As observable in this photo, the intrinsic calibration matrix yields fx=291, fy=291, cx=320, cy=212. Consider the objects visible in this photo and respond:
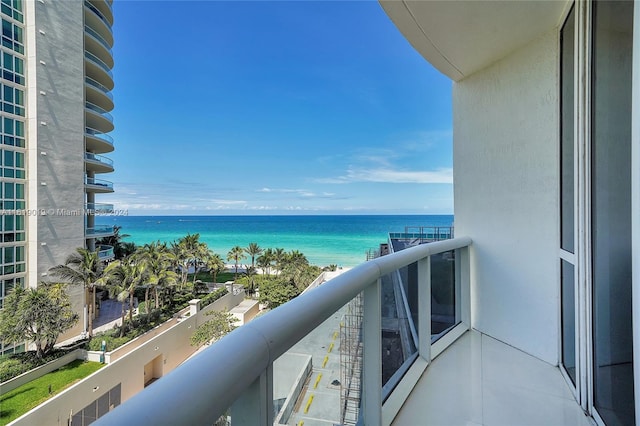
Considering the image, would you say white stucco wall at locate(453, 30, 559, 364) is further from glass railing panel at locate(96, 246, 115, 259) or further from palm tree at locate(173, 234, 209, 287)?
palm tree at locate(173, 234, 209, 287)

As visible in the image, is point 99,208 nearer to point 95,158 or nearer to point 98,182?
point 98,182

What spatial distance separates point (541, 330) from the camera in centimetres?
240

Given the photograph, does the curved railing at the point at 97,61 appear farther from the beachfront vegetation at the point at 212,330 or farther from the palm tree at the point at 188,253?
the beachfront vegetation at the point at 212,330

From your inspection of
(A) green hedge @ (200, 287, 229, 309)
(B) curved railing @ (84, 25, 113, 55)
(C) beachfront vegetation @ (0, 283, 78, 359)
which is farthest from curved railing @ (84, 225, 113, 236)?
(B) curved railing @ (84, 25, 113, 55)

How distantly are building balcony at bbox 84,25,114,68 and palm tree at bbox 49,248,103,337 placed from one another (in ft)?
39.3

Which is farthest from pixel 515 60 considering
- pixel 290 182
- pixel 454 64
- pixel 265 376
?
pixel 290 182

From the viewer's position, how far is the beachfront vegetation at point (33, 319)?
10.1m

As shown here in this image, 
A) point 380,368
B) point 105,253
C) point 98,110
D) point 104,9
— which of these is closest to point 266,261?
point 105,253

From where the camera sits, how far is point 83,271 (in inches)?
527

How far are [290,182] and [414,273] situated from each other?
193ft

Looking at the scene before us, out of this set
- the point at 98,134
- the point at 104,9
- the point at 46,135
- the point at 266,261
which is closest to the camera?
the point at 46,135

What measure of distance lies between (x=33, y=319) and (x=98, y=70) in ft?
46.3

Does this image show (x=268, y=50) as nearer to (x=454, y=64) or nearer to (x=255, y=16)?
(x=255, y=16)

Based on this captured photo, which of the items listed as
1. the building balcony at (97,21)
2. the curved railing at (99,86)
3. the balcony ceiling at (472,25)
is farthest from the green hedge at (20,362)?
the building balcony at (97,21)
